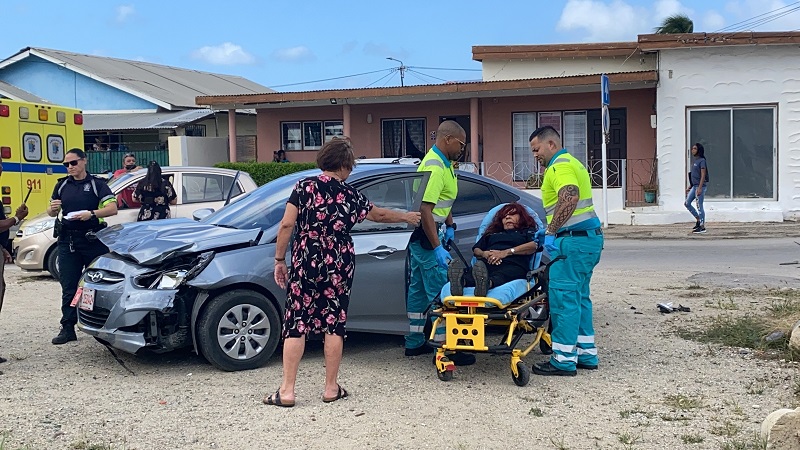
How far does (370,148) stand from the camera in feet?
84.1

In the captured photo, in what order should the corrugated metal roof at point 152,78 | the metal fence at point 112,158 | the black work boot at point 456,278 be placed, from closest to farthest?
the black work boot at point 456,278, the metal fence at point 112,158, the corrugated metal roof at point 152,78

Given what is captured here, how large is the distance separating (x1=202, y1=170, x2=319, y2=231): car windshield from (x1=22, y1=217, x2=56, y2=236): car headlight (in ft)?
17.3

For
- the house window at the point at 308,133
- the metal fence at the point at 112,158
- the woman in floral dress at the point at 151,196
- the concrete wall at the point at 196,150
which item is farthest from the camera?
the metal fence at the point at 112,158

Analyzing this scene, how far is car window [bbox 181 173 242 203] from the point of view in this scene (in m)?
12.2

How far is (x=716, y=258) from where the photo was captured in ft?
44.8

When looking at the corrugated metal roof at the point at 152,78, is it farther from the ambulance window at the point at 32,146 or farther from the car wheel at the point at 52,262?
the car wheel at the point at 52,262

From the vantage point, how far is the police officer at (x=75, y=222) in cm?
769

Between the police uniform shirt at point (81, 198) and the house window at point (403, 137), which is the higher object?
the house window at point (403, 137)

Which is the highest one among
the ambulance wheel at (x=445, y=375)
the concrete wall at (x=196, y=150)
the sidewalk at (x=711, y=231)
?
the concrete wall at (x=196, y=150)

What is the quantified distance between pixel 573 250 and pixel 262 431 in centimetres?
265

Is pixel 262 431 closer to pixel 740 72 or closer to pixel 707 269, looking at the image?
pixel 707 269

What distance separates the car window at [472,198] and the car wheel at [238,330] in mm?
1951

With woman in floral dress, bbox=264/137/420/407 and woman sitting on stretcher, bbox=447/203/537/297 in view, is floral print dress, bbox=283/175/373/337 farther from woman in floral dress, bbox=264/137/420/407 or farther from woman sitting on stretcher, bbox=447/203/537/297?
woman sitting on stretcher, bbox=447/203/537/297

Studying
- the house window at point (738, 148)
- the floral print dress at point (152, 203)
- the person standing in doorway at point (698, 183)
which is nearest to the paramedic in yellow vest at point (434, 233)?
the floral print dress at point (152, 203)
